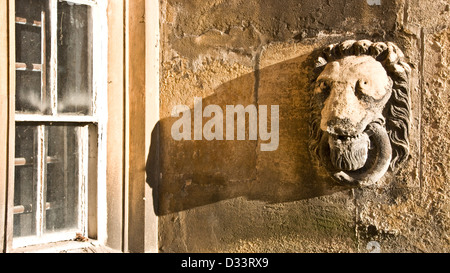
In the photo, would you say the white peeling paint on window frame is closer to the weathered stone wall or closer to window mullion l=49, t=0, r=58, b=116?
the weathered stone wall

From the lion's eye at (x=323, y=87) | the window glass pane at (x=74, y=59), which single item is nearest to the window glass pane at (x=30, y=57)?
the window glass pane at (x=74, y=59)

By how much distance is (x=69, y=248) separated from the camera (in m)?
2.33

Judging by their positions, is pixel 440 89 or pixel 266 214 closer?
pixel 440 89

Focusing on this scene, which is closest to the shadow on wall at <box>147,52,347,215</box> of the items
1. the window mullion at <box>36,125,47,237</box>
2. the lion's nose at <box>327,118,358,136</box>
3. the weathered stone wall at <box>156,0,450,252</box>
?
the weathered stone wall at <box>156,0,450,252</box>

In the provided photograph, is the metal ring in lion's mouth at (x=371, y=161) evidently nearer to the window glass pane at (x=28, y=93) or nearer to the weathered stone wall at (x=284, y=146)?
the weathered stone wall at (x=284, y=146)

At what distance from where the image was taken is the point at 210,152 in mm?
2361

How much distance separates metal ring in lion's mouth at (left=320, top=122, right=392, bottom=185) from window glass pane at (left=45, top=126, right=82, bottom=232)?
4.78 feet

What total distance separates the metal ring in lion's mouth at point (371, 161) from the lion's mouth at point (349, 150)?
0.04 m

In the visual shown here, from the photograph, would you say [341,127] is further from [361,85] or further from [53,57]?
[53,57]

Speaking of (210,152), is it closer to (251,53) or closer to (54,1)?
(251,53)

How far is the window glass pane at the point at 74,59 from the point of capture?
7.77ft

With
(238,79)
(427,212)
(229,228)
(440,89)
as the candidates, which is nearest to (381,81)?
(440,89)

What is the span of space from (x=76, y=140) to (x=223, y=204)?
963mm

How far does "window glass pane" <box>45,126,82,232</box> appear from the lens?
7.66ft
